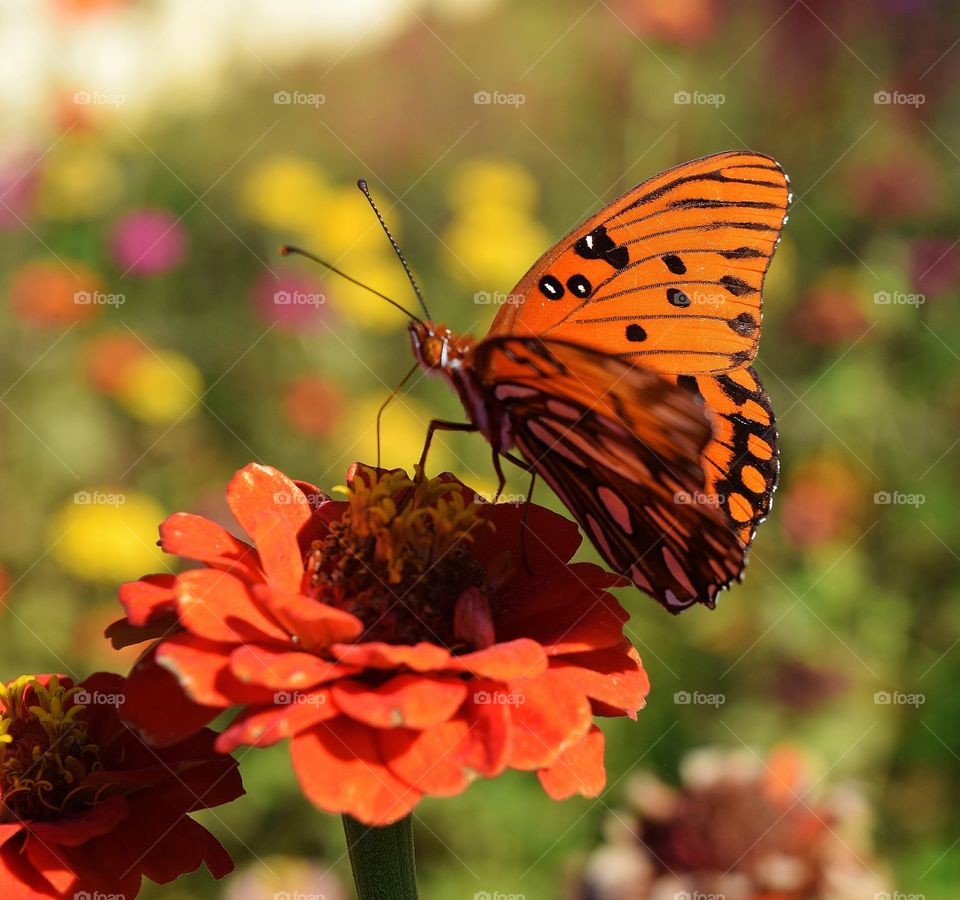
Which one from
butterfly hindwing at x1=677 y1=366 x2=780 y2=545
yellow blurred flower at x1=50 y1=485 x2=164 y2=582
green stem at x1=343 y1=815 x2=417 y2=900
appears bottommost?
yellow blurred flower at x1=50 y1=485 x2=164 y2=582

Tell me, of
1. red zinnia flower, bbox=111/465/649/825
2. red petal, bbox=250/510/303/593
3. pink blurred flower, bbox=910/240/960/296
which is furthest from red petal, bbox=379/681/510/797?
pink blurred flower, bbox=910/240/960/296

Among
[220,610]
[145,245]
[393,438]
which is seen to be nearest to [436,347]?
[220,610]

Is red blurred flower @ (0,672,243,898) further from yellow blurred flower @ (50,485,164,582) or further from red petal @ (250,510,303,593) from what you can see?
yellow blurred flower @ (50,485,164,582)

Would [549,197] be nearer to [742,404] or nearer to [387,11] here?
[387,11]

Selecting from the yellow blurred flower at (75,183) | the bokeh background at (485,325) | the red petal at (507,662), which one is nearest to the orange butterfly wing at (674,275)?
the red petal at (507,662)

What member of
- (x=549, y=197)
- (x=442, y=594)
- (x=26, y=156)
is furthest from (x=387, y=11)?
(x=442, y=594)

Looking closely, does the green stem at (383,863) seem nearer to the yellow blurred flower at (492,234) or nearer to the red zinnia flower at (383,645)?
the red zinnia flower at (383,645)

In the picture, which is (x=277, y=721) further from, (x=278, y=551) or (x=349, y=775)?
(x=278, y=551)
